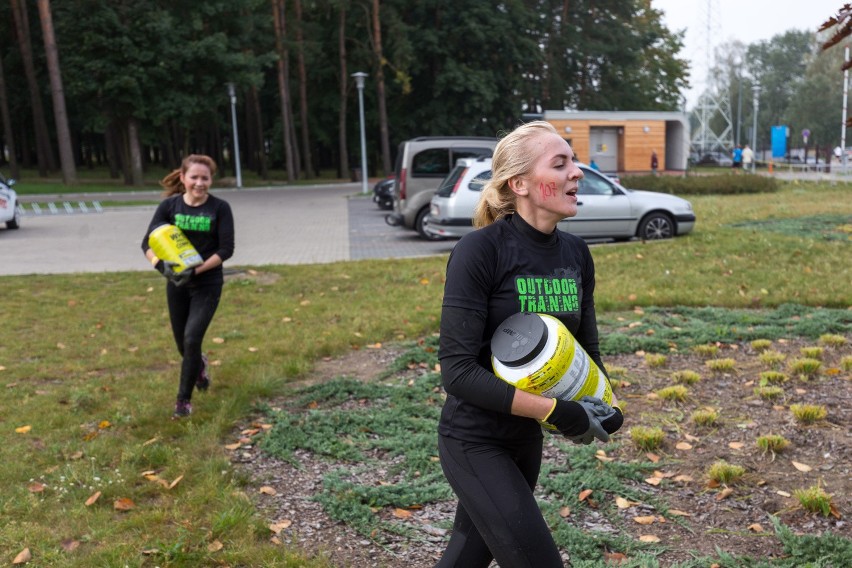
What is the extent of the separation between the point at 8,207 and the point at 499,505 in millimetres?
21308

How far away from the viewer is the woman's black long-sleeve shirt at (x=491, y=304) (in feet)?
7.79

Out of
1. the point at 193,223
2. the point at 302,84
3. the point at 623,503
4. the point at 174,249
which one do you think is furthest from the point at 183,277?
the point at 302,84

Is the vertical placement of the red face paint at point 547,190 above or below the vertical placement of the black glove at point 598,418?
above

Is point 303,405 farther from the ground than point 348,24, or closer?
closer

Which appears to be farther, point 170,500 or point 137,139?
point 137,139

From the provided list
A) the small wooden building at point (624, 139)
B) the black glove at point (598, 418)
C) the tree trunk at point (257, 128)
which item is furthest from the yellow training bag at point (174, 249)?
the tree trunk at point (257, 128)

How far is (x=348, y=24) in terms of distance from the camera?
153 feet

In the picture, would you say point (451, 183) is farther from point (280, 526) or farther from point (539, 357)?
point (539, 357)

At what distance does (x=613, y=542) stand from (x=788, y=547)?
77cm

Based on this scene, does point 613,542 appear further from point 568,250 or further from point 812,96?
point 812,96

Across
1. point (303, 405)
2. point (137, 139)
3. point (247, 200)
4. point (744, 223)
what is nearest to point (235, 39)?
point (137, 139)

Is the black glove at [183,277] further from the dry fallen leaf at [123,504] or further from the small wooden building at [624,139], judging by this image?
the small wooden building at [624,139]

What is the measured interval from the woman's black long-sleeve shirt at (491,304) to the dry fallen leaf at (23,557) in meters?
2.42

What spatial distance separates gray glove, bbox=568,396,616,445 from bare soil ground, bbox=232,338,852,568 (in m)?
1.50
